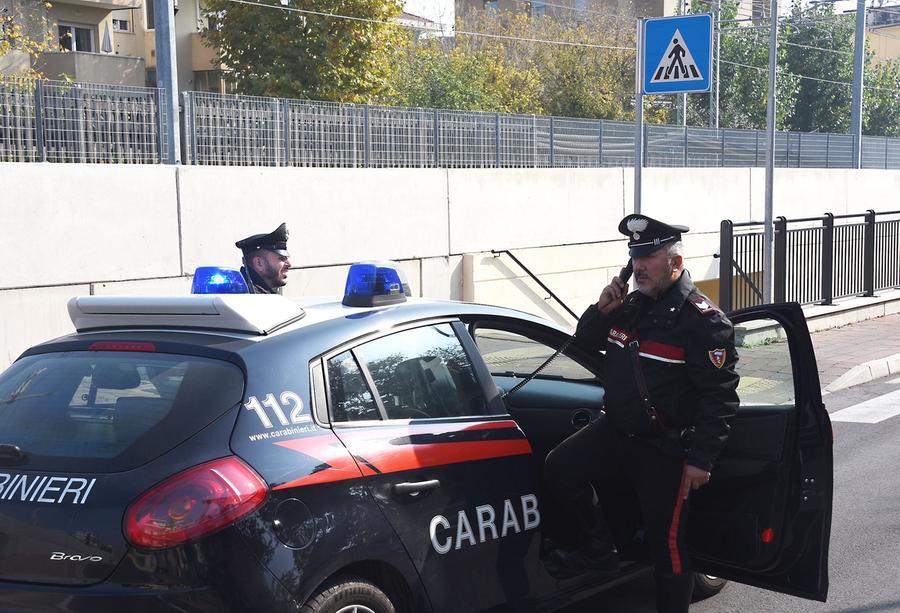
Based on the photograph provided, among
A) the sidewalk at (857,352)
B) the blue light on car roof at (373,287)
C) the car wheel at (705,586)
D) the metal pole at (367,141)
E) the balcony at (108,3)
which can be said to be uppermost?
the balcony at (108,3)

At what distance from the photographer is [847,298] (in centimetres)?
1596

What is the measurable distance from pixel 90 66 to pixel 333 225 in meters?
20.5

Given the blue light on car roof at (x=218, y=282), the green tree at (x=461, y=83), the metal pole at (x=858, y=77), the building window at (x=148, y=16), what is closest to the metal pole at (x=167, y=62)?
the blue light on car roof at (x=218, y=282)

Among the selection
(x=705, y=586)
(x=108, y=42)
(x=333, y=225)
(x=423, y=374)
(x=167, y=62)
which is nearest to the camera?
(x=423, y=374)

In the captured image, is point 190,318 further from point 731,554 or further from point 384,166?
point 384,166

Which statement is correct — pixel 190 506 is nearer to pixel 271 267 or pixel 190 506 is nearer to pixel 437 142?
pixel 271 267

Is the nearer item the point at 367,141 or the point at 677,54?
the point at 677,54

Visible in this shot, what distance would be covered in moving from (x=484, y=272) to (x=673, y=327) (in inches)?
395

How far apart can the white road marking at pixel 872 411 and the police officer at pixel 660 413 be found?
5.80 m

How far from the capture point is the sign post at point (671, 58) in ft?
29.4

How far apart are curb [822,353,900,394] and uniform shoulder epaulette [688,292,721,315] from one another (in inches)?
288

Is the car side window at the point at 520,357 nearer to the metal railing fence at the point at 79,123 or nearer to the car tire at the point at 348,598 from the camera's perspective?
the car tire at the point at 348,598

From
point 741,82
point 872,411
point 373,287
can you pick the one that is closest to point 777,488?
point 373,287

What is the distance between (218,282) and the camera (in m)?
4.80
